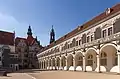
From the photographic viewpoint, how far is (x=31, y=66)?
7438 centimetres

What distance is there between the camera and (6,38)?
218 ft

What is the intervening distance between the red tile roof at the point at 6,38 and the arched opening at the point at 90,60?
39098mm

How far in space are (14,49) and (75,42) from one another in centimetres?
3341

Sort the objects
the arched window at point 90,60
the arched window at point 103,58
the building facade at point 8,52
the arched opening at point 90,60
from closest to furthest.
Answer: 1. the arched window at point 103,58
2. the arched opening at point 90,60
3. the arched window at point 90,60
4. the building facade at point 8,52

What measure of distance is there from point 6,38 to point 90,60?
41.2 meters

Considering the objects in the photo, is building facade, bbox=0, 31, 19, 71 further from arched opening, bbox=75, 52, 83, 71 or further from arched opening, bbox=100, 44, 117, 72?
arched opening, bbox=100, 44, 117, 72

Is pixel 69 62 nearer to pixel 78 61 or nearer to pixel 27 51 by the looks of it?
pixel 78 61

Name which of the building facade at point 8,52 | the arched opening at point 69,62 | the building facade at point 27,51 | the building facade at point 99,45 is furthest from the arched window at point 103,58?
the building facade at point 27,51

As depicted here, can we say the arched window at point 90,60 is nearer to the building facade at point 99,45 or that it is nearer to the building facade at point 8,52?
the building facade at point 99,45

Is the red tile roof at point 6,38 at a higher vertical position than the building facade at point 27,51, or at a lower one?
higher

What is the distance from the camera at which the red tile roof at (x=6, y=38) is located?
215ft

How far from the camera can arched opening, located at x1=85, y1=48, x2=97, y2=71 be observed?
102 ft

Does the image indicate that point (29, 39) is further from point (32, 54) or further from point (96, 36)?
point (96, 36)

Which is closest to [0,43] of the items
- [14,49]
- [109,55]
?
[14,49]
